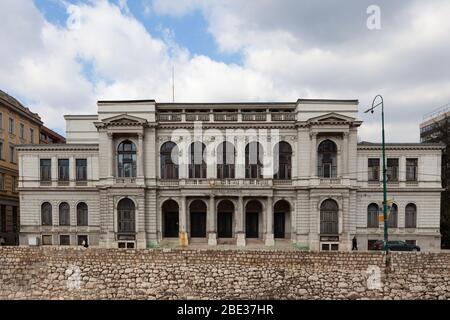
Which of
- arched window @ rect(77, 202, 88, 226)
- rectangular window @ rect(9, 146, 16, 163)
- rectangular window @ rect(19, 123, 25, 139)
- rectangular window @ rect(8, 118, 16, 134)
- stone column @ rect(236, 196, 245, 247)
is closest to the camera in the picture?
stone column @ rect(236, 196, 245, 247)

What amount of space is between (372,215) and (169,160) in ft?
80.2

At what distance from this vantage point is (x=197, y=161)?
33125 millimetres

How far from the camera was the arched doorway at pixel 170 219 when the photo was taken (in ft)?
112

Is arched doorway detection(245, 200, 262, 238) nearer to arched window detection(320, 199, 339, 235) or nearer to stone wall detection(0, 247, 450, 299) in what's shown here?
arched window detection(320, 199, 339, 235)

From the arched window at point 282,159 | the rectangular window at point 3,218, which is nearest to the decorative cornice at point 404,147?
the arched window at point 282,159

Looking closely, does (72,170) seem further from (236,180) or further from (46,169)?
(236,180)

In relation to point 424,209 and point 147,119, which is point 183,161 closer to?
point 147,119

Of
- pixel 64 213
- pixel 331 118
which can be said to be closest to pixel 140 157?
pixel 64 213

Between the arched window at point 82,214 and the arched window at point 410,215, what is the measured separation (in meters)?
37.5

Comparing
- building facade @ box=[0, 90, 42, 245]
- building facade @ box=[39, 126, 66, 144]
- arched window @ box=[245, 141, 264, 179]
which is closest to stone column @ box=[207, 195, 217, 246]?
arched window @ box=[245, 141, 264, 179]

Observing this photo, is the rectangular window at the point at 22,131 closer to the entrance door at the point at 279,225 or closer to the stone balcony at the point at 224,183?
the stone balcony at the point at 224,183

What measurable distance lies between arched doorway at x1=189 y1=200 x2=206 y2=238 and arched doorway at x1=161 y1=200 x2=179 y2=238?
6.08 ft

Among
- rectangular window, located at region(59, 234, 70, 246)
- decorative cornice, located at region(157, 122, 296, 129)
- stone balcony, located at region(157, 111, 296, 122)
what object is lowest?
rectangular window, located at region(59, 234, 70, 246)

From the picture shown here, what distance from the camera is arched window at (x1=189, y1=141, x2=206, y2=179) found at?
1298 inches
